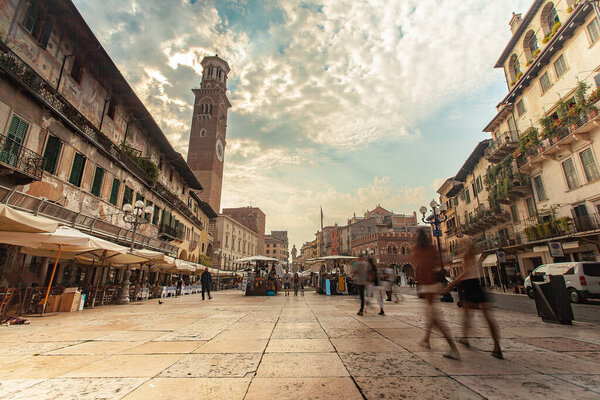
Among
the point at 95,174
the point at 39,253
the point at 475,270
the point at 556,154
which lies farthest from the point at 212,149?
the point at 475,270

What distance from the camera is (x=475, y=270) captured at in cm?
432

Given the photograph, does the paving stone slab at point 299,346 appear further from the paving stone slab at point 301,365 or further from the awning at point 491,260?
the awning at point 491,260

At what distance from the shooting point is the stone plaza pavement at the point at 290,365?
7.97ft

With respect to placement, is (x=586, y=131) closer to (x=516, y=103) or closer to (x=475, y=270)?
(x=516, y=103)

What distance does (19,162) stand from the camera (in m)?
9.74

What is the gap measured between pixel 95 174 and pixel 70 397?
15.3m

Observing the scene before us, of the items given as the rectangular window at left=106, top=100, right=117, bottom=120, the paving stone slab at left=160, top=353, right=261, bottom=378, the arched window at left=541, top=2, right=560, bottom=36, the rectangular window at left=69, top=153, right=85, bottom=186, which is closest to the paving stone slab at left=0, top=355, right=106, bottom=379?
the paving stone slab at left=160, top=353, right=261, bottom=378

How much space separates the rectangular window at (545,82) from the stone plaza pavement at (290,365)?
20223 mm

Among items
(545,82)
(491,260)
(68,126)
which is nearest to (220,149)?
(68,126)

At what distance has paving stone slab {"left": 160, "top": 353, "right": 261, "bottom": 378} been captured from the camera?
2.92 metres

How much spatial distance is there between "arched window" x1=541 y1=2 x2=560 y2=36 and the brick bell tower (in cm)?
4574

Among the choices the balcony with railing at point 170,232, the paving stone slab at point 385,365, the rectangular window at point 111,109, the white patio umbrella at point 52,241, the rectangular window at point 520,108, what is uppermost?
the rectangular window at point 520,108

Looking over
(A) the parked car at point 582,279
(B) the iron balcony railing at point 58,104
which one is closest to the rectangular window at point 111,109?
(B) the iron balcony railing at point 58,104

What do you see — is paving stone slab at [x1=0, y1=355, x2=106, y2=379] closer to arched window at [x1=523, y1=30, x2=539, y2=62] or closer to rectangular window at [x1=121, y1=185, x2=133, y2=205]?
rectangular window at [x1=121, y1=185, x2=133, y2=205]
